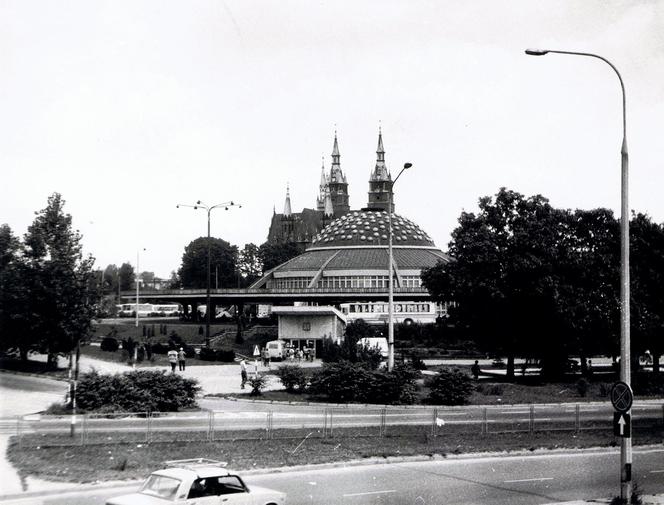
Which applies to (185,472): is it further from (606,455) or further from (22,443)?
(606,455)

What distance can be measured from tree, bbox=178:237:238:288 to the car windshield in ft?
430

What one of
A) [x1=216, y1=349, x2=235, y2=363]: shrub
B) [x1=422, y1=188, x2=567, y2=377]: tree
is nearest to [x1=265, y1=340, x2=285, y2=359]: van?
[x1=216, y1=349, x2=235, y2=363]: shrub

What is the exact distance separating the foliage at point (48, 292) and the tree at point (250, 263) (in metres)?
139

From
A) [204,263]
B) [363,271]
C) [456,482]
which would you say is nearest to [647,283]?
[456,482]

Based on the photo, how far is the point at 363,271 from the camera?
139 metres

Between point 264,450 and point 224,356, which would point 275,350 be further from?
point 264,450

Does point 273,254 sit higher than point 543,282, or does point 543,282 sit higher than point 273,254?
point 273,254

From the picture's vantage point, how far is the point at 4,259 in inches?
1741

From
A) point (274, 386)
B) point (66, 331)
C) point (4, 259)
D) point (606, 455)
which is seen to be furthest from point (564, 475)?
point (4, 259)

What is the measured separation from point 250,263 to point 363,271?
162ft

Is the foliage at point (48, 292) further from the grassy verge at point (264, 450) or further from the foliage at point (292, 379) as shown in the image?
the grassy verge at point (264, 450)

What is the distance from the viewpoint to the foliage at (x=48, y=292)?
1535 inches

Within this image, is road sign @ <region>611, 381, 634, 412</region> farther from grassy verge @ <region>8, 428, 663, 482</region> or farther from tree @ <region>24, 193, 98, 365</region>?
tree @ <region>24, 193, 98, 365</region>

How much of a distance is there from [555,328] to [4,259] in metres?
33.5
